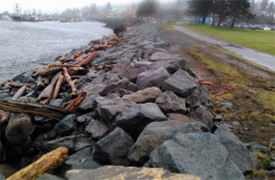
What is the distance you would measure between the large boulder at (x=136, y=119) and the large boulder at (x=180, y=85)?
5.91ft

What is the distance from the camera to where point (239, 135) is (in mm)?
5172

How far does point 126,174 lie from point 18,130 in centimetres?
341

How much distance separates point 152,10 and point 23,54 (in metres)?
53.2

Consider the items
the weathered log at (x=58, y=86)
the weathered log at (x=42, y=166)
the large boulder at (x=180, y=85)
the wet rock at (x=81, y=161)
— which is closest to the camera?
→ the weathered log at (x=42, y=166)

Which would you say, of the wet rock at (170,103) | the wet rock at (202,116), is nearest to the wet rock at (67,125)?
the wet rock at (170,103)

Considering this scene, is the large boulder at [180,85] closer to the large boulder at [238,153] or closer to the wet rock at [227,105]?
the wet rock at [227,105]

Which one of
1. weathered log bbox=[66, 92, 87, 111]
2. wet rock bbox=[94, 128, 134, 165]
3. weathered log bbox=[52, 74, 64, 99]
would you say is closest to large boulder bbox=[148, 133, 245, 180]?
wet rock bbox=[94, 128, 134, 165]

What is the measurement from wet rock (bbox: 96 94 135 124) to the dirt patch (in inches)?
101

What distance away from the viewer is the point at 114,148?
12.6ft

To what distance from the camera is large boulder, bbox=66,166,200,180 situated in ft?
8.39

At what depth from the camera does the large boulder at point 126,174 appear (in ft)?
8.39

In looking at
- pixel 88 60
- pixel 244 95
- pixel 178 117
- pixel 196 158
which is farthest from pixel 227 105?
pixel 88 60

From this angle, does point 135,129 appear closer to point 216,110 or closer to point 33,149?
point 33,149

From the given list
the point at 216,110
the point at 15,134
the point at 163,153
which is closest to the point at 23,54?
the point at 15,134
